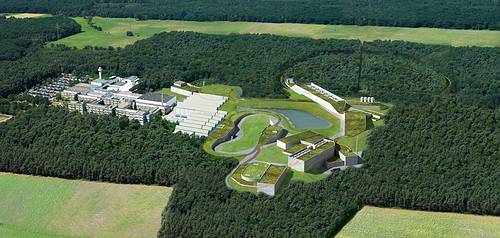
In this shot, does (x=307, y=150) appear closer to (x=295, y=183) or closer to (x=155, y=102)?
(x=295, y=183)

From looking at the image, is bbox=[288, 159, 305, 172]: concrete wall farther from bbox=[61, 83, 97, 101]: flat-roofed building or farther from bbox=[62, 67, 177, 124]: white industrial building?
bbox=[61, 83, 97, 101]: flat-roofed building

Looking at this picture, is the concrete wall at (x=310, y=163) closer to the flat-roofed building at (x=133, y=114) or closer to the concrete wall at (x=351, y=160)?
the concrete wall at (x=351, y=160)

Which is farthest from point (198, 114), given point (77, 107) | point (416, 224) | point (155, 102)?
point (416, 224)

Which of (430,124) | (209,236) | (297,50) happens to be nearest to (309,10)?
(297,50)

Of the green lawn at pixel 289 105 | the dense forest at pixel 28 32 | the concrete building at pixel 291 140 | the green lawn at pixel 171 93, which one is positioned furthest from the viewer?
the dense forest at pixel 28 32

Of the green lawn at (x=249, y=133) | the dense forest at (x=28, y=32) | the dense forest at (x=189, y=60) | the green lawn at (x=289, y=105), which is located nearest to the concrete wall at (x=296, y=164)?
the green lawn at (x=249, y=133)

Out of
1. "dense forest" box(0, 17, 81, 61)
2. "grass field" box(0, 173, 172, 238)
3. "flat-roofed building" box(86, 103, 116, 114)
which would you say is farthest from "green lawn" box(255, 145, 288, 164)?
"dense forest" box(0, 17, 81, 61)

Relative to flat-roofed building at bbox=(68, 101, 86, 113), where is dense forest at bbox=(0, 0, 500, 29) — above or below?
above
